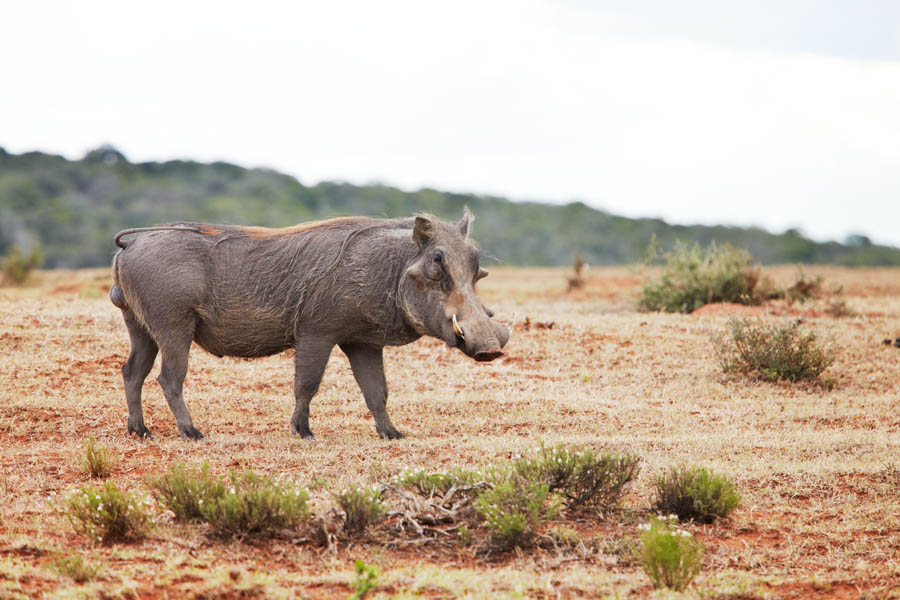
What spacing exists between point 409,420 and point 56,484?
335cm

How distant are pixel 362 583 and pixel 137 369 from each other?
4.34 m

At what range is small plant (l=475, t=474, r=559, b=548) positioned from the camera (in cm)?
482

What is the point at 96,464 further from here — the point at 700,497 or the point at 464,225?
the point at 700,497

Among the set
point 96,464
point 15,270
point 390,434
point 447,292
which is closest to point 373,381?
point 390,434

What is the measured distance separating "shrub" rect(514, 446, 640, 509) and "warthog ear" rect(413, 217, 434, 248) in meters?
2.08

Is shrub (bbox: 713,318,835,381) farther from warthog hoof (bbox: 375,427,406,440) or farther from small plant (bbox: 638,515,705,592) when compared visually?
small plant (bbox: 638,515,705,592)

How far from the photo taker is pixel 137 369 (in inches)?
308

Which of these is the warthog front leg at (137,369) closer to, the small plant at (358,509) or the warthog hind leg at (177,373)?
the warthog hind leg at (177,373)

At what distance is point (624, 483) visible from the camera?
571cm

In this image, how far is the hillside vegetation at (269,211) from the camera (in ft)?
148

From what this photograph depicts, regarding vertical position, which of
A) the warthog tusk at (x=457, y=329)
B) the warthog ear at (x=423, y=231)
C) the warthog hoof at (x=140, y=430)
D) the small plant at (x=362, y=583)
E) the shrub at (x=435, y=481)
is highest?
the warthog ear at (x=423, y=231)

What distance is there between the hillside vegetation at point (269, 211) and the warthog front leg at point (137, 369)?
116ft

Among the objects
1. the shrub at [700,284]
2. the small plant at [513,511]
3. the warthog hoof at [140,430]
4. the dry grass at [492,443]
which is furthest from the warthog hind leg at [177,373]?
the shrub at [700,284]

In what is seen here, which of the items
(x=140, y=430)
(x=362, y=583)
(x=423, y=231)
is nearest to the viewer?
(x=362, y=583)
